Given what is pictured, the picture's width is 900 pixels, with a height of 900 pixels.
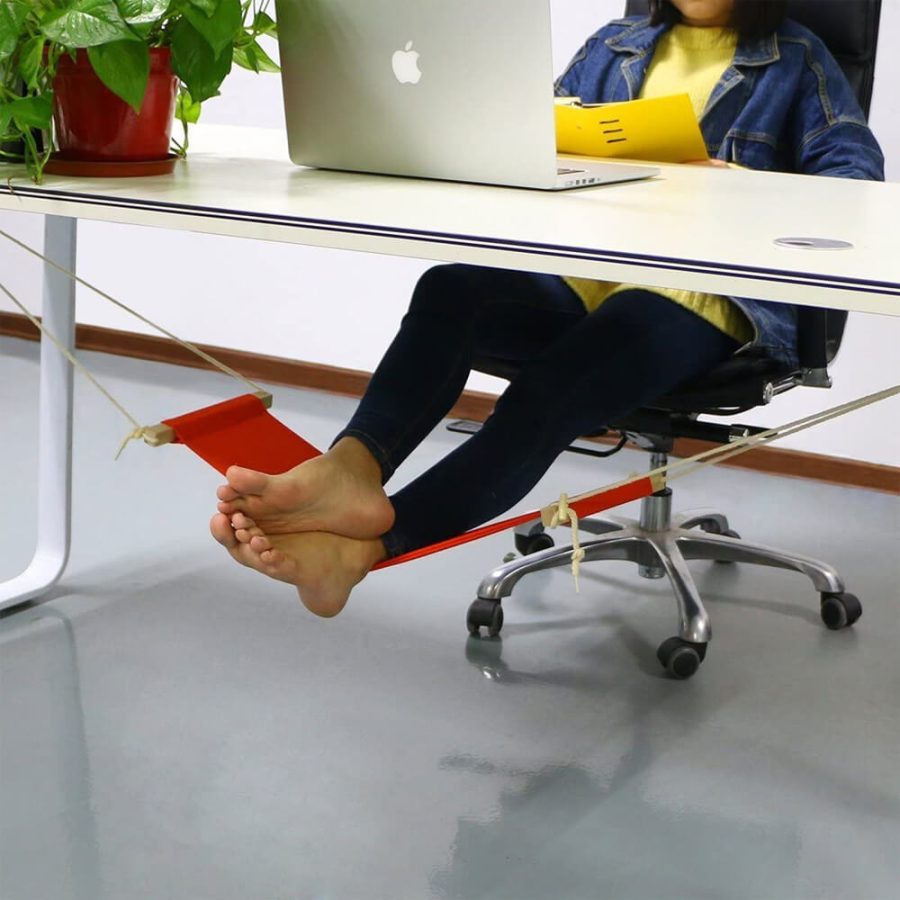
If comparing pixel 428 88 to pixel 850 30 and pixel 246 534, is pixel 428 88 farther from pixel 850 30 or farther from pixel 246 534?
pixel 850 30

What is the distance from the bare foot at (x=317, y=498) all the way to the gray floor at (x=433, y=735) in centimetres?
33

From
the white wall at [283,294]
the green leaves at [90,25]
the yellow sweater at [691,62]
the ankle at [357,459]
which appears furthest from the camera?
the white wall at [283,294]

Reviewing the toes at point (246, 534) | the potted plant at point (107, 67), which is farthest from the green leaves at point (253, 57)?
the toes at point (246, 534)

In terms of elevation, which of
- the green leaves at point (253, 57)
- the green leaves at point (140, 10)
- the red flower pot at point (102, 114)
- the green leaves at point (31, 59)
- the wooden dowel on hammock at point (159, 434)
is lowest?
the wooden dowel on hammock at point (159, 434)

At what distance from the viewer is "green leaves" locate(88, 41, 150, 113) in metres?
1.50

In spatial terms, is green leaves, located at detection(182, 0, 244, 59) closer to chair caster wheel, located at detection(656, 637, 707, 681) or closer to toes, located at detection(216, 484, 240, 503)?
toes, located at detection(216, 484, 240, 503)

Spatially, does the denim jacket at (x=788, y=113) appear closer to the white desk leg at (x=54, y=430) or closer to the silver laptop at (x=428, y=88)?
the silver laptop at (x=428, y=88)

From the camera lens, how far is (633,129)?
193 centimetres

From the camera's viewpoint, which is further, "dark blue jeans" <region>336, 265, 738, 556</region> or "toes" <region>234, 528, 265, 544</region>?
"dark blue jeans" <region>336, 265, 738, 556</region>

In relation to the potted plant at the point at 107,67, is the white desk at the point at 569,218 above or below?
below

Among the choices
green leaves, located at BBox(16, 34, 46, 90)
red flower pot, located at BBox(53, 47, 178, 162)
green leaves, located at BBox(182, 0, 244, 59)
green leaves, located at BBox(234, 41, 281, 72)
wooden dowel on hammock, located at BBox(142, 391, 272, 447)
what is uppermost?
green leaves, located at BBox(182, 0, 244, 59)

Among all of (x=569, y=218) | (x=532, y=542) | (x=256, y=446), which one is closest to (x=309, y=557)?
(x=256, y=446)

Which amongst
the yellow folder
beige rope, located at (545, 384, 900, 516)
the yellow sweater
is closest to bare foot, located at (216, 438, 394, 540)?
beige rope, located at (545, 384, 900, 516)

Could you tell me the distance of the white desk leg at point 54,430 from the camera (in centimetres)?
217
